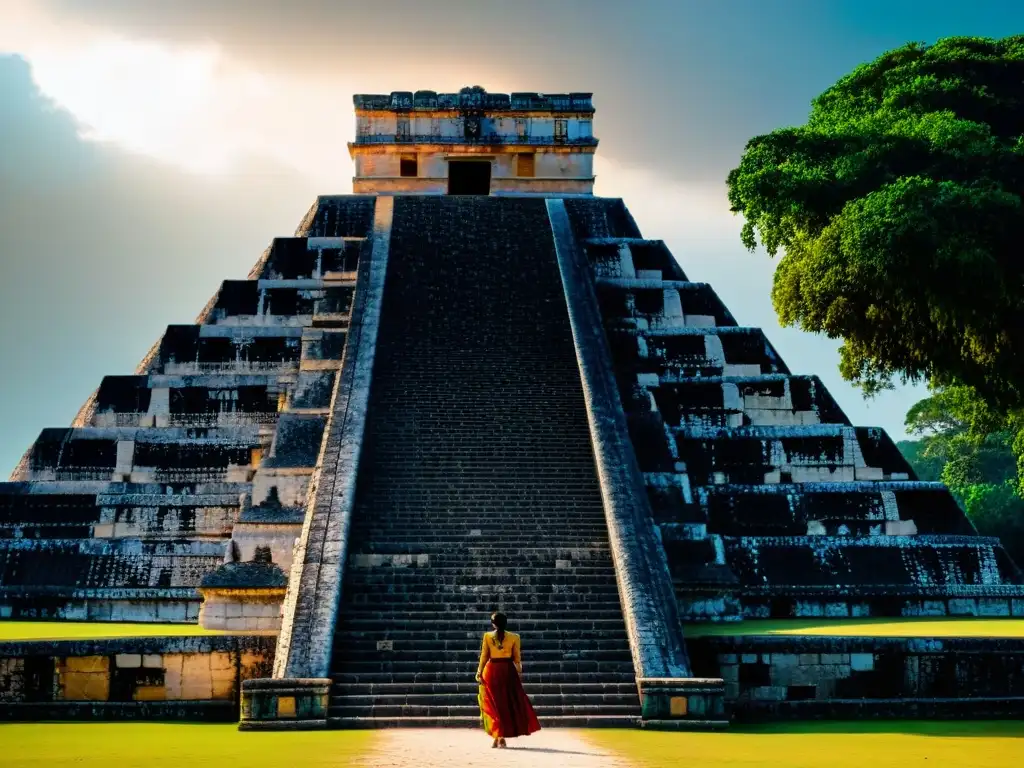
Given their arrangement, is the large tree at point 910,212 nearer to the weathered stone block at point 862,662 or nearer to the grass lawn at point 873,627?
the grass lawn at point 873,627

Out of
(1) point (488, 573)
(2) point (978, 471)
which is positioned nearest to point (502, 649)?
(1) point (488, 573)

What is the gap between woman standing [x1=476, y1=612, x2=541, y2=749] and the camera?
9.37 meters

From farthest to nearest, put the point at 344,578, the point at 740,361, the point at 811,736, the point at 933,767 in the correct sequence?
the point at 740,361 → the point at 344,578 → the point at 811,736 → the point at 933,767

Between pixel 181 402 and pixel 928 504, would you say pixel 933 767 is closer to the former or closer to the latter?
pixel 928 504

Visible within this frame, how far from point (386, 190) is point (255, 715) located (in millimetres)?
16067

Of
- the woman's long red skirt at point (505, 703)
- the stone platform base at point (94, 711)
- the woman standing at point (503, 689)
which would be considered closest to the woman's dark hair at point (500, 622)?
the woman standing at point (503, 689)

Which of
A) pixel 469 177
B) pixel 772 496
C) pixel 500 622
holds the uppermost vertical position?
pixel 469 177

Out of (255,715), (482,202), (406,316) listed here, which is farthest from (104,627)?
(482,202)

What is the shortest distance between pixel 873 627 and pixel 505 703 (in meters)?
5.43

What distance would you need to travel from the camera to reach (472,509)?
45.8ft

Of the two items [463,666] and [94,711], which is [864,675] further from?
[94,711]

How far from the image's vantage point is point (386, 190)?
25234 millimetres

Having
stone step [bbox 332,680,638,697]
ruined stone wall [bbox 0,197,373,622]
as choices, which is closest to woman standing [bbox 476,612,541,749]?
stone step [bbox 332,680,638,697]

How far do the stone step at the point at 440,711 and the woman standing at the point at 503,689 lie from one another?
1.13 meters
